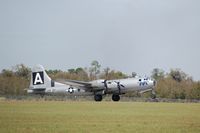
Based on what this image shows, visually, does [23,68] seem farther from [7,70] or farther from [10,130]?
[10,130]

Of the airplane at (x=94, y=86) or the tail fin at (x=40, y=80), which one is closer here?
the airplane at (x=94, y=86)

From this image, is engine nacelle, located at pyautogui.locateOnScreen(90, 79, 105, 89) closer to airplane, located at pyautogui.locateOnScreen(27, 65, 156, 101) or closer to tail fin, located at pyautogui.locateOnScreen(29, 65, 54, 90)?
airplane, located at pyautogui.locateOnScreen(27, 65, 156, 101)

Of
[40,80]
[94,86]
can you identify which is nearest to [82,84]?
[94,86]

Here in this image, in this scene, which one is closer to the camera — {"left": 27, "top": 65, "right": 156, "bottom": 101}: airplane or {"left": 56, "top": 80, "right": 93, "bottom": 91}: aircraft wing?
{"left": 27, "top": 65, "right": 156, "bottom": 101}: airplane

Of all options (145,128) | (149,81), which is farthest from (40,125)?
(149,81)

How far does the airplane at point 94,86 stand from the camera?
234 feet

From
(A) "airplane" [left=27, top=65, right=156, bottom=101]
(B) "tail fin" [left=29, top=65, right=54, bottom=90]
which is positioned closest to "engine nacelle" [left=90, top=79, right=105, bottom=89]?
(A) "airplane" [left=27, top=65, right=156, bottom=101]

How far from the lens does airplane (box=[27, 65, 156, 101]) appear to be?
71312 mm

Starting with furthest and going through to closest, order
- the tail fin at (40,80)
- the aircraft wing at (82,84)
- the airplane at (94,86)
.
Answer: the tail fin at (40,80), the aircraft wing at (82,84), the airplane at (94,86)

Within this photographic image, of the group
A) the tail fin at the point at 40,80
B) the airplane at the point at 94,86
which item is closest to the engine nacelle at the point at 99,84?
the airplane at the point at 94,86

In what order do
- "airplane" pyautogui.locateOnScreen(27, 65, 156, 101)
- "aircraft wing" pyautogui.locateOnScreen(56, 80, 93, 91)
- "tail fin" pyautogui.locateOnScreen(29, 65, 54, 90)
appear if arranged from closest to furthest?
1. "airplane" pyautogui.locateOnScreen(27, 65, 156, 101)
2. "aircraft wing" pyautogui.locateOnScreen(56, 80, 93, 91)
3. "tail fin" pyautogui.locateOnScreen(29, 65, 54, 90)

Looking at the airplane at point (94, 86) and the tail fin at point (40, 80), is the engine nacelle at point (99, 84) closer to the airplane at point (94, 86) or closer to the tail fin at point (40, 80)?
the airplane at point (94, 86)

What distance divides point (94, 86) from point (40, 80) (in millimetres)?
11418

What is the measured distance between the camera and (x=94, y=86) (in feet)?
238
